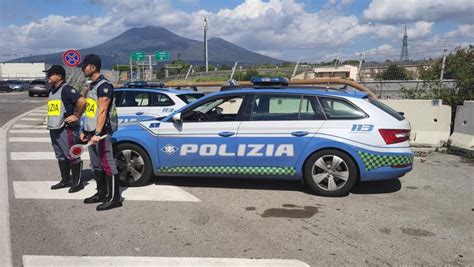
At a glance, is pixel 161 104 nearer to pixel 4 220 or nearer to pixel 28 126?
pixel 4 220

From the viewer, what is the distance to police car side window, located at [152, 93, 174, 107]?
10.5 m

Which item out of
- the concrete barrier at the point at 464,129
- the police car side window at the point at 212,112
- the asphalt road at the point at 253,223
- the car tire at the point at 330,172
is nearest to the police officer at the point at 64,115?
the asphalt road at the point at 253,223

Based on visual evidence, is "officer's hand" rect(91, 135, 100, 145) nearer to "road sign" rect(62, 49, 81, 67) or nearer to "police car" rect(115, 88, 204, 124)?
"police car" rect(115, 88, 204, 124)

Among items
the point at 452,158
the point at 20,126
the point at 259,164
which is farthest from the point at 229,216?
the point at 20,126

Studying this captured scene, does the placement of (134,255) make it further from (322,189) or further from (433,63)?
(433,63)

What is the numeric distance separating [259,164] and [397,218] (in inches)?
73.3

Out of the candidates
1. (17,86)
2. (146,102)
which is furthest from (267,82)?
(17,86)

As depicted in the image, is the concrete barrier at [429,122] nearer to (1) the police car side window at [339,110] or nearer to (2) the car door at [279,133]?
(1) the police car side window at [339,110]

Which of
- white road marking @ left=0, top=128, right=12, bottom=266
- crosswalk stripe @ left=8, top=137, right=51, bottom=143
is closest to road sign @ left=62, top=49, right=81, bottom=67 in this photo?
crosswalk stripe @ left=8, top=137, right=51, bottom=143

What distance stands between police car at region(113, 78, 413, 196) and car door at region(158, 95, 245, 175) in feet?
0.04

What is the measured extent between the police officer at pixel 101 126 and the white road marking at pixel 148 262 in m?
1.47

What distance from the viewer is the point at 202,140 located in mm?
6281

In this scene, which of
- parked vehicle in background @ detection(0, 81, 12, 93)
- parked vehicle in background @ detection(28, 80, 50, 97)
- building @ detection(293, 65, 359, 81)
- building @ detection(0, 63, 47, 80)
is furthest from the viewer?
building @ detection(0, 63, 47, 80)

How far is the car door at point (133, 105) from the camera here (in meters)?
10.5
